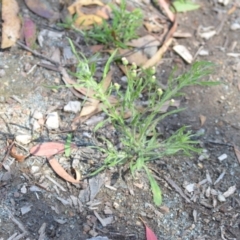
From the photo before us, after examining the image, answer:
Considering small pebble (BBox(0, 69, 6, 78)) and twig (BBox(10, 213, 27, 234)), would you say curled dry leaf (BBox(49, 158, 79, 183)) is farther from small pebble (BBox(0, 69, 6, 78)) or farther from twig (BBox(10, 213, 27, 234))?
small pebble (BBox(0, 69, 6, 78))

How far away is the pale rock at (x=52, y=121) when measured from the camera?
A: 2.46 m

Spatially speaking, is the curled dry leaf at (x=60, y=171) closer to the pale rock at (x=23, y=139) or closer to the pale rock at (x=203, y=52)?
the pale rock at (x=23, y=139)

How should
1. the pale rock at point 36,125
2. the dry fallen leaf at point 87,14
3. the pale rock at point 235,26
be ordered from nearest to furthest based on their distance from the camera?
1. the pale rock at point 36,125
2. the dry fallen leaf at point 87,14
3. the pale rock at point 235,26

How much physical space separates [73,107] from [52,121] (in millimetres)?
123

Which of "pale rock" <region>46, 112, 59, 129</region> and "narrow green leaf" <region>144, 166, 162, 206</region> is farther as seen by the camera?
"pale rock" <region>46, 112, 59, 129</region>

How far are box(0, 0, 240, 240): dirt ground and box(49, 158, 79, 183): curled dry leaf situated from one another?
0.02 meters

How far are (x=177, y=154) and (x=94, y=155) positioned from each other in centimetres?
36

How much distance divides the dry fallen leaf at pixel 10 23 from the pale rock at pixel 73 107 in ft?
1.45

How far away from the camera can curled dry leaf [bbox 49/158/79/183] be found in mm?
2314

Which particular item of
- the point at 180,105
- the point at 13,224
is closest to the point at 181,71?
the point at 180,105

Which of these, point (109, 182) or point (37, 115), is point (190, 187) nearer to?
point (109, 182)

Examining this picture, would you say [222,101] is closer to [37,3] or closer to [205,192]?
[205,192]

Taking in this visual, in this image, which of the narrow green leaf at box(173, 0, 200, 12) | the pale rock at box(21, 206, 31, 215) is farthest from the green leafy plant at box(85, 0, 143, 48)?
the pale rock at box(21, 206, 31, 215)

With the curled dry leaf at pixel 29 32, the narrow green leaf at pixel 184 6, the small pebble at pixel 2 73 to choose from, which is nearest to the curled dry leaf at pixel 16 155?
the small pebble at pixel 2 73
